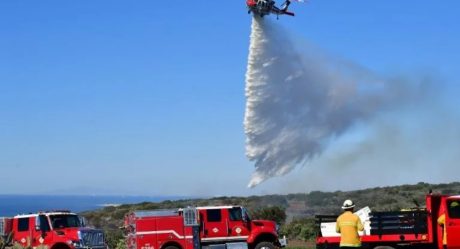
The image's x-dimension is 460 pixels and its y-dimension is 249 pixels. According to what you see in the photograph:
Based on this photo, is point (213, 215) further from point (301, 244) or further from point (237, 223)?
point (301, 244)

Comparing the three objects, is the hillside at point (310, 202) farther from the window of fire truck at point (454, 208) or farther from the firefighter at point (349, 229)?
the firefighter at point (349, 229)

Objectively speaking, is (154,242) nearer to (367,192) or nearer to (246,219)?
(246,219)

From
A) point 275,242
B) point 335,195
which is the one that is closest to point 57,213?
point 275,242

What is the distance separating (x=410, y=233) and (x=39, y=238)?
12.7 metres

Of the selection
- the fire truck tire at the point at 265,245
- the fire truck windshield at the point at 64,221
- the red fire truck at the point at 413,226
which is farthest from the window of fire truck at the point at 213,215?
the red fire truck at the point at 413,226

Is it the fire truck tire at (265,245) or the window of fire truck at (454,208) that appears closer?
the window of fire truck at (454,208)

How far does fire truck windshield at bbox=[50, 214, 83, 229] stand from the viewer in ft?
89.0

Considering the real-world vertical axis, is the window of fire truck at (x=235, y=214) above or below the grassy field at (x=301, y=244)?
above

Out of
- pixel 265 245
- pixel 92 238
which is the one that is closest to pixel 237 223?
pixel 265 245

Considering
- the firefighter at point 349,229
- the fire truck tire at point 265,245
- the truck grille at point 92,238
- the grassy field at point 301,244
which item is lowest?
the grassy field at point 301,244

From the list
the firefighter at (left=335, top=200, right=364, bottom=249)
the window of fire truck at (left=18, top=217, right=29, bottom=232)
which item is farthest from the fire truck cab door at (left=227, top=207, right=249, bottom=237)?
the firefighter at (left=335, top=200, right=364, bottom=249)

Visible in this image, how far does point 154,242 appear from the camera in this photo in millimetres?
26625

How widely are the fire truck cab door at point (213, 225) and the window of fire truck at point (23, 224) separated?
6090 millimetres

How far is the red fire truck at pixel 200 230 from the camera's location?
87.5ft
